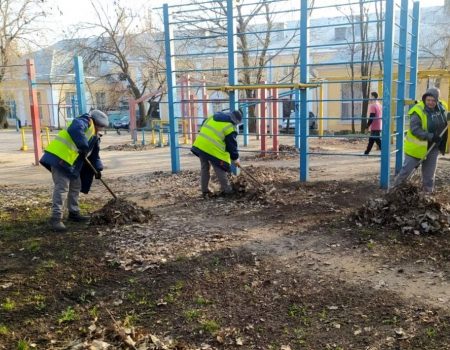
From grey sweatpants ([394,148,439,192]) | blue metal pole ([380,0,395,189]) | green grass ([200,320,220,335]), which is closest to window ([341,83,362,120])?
blue metal pole ([380,0,395,189])

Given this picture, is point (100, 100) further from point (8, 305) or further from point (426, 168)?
point (8, 305)

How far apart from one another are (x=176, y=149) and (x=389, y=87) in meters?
4.51

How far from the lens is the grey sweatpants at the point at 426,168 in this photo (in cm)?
663

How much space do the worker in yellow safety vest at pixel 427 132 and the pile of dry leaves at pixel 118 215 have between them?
3.55 metres

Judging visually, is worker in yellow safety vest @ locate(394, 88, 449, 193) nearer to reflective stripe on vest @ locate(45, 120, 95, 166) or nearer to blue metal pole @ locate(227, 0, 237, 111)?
blue metal pole @ locate(227, 0, 237, 111)

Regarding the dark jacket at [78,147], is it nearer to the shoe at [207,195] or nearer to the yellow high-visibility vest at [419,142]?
the shoe at [207,195]

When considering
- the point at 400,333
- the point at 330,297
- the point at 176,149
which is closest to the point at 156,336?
the point at 330,297

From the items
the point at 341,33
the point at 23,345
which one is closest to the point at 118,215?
the point at 23,345

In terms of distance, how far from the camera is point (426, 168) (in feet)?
22.1

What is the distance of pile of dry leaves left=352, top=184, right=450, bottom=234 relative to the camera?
5.28m

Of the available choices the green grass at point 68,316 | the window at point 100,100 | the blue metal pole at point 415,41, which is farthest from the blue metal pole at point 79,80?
the window at point 100,100

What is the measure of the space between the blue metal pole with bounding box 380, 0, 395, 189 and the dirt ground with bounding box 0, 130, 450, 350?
84 centimetres

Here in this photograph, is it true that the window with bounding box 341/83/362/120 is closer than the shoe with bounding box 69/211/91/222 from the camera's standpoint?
No

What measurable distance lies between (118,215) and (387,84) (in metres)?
4.51
